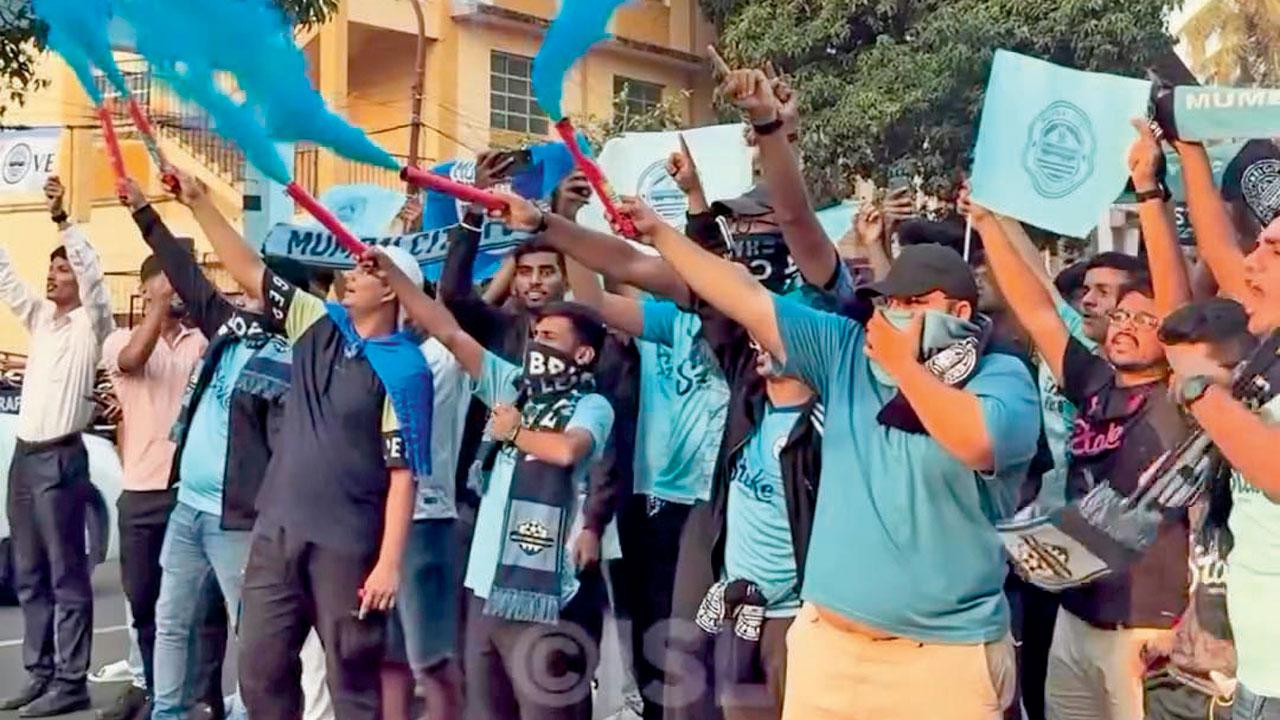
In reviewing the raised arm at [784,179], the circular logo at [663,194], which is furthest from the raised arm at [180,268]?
the raised arm at [784,179]

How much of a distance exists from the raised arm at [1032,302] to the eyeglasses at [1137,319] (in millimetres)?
200

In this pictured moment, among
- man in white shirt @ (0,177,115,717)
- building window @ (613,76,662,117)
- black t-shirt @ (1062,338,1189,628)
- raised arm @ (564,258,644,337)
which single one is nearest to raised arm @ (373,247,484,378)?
raised arm @ (564,258,644,337)

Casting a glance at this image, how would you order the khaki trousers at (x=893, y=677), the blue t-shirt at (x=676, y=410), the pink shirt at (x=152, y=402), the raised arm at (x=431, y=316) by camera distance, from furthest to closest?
the pink shirt at (x=152, y=402) → the blue t-shirt at (x=676, y=410) → the raised arm at (x=431, y=316) → the khaki trousers at (x=893, y=677)

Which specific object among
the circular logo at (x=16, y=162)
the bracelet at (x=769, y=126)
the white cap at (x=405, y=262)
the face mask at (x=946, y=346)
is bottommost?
the face mask at (x=946, y=346)

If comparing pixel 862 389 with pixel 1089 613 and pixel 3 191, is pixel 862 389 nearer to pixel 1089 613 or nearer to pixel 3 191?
pixel 1089 613

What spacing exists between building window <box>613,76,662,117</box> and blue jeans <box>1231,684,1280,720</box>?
17402mm

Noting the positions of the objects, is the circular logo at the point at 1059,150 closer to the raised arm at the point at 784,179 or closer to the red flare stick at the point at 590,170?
the raised arm at the point at 784,179

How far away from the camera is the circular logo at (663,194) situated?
738 cm

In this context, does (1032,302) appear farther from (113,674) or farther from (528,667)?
(113,674)

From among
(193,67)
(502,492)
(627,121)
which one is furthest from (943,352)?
(627,121)

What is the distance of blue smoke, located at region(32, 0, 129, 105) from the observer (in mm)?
5133

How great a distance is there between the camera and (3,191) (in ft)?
29.4

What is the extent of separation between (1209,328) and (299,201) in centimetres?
285

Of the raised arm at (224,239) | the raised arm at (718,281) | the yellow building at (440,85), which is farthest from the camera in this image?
the yellow building at (440,85)
